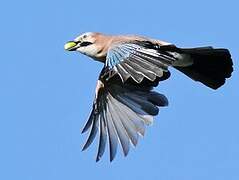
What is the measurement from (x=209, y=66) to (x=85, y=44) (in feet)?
5.11

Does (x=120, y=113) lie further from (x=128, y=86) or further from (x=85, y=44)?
(x=85, y=44)

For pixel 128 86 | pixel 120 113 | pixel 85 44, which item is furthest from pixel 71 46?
pixel 120 113

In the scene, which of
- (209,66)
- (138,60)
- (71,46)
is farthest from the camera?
(71,46)

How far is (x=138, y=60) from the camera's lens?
1269cm

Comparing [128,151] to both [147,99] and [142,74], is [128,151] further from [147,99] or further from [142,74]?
[142,74]

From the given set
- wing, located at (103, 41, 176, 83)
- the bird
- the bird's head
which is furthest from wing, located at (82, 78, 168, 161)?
wing, located at (103, 41, 176, 83)

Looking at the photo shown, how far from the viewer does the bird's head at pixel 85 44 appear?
14330mm

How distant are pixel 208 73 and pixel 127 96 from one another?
106 centimetres

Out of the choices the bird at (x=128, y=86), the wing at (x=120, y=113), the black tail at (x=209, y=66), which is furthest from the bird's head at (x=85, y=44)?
the black tail at (x=209, y=66)

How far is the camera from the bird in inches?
551

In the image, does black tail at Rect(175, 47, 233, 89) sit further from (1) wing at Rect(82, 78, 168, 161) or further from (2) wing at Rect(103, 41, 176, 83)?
(2) wing at Rect(103, 41, 176, 83)

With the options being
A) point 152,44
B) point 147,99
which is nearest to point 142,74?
point 152,44

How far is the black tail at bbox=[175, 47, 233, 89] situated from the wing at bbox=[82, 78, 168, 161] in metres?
0.54

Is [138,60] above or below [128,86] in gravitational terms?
below
